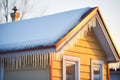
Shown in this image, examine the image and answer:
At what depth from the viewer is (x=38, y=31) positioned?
1248 cm

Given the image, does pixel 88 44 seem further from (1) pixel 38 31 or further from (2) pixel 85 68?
(1) pixel 38 31

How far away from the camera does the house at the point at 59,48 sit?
36.7ft

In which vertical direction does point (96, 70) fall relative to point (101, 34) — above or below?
below

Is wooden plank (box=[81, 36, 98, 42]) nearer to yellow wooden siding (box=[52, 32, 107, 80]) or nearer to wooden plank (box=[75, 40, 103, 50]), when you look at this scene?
yellow wooden siding (box=[52, 32, 107, 80])

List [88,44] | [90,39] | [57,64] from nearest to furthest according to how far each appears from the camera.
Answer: [57,64]
[88,44]
[90,39]

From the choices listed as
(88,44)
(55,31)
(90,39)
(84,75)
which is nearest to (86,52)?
(88,44)

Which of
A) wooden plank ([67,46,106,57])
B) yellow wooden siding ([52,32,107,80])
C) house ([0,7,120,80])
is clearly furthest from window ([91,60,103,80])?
wooden plank ([67,46,106,57])

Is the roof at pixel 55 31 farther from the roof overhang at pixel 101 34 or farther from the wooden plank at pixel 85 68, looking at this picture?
the wooden plank at pixel 85 68

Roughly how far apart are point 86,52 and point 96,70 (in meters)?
0.94

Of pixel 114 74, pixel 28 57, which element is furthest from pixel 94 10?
pixel 114 74

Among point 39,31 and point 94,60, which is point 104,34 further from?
point 39,31

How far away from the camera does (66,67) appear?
39.5ft

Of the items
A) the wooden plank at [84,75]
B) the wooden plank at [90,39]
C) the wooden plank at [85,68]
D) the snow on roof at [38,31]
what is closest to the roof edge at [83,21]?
the snow on roof at [38,31]

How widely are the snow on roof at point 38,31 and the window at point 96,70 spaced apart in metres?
1.94
